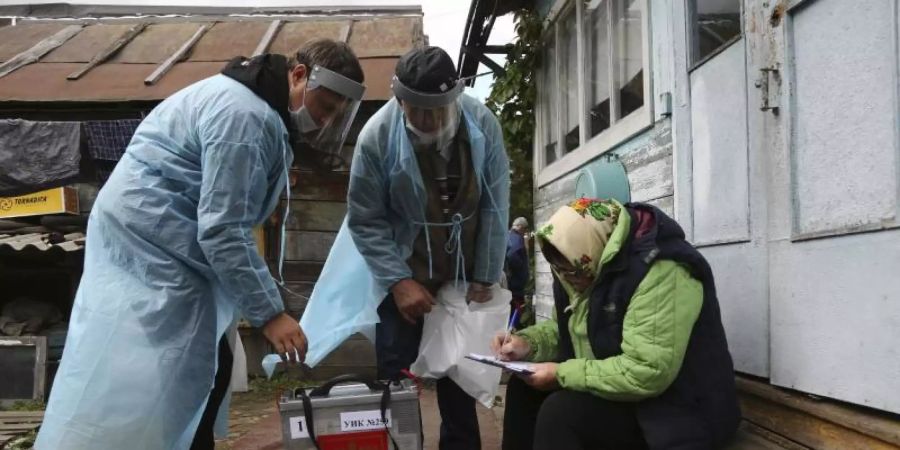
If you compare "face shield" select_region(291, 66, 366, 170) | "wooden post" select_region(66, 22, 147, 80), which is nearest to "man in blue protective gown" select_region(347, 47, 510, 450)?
"face shield" select_region(291, 66, 366, 170)

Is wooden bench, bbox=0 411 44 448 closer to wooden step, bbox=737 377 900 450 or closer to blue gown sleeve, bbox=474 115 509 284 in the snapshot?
blue gown sleeve, bbox=474 115 509 284

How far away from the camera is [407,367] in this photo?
261cm

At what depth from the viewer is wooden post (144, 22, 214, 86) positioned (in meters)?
6.83

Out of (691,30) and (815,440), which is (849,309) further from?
(691,30)

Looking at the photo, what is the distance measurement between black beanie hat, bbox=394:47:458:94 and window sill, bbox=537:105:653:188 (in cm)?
133

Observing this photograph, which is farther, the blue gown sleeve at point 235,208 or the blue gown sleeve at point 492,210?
the blue gown sleeve at point 492,210

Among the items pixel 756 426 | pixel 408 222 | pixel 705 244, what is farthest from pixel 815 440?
pixel 408 222

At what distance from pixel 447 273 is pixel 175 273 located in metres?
1.03

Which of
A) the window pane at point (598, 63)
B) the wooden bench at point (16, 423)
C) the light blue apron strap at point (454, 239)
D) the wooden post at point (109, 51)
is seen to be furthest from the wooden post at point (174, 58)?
the light blue apron strap at point (454, 239)

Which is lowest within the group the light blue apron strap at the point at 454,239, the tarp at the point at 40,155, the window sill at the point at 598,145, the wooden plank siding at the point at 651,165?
the light blue apron strap at the point at 454,239

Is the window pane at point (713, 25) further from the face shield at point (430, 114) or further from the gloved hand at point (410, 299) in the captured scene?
the gloved hand at point (410, 299)

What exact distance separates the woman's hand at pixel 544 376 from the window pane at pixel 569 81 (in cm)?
306

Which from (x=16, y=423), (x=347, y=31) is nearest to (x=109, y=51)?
(x=347, y=31)

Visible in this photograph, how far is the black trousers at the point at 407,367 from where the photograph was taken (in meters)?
2.54
